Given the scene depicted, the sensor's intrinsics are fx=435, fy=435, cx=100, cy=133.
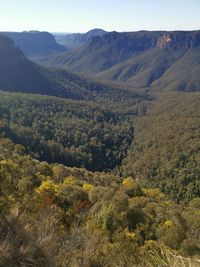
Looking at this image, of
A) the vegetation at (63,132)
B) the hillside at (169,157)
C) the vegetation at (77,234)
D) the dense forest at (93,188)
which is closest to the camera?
the vegetation at (77,234)

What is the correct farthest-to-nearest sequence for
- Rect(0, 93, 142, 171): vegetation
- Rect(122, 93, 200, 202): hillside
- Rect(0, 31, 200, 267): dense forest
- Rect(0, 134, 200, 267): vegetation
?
1. Rect(0, 93, 142, 171): vegetation
2. Rect(122, 93, 200, 202): hillside
3. Rect(0, 31, 200, 267): dense forest
4. Rect(0, 134, 200, 267): vegetation

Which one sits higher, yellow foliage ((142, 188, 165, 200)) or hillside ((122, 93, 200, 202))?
yellow foliage ((142, 188, 165, 200))

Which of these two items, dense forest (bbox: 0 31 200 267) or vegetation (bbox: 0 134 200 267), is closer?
vegetation (bbox: 0 134 200 267)

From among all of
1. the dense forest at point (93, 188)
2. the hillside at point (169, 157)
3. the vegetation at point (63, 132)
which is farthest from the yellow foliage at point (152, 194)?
the vegetation at point (63, 132)

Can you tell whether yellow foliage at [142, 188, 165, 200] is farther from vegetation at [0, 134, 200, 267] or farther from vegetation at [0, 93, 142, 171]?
vegetation at [0, 93, 142, 171]

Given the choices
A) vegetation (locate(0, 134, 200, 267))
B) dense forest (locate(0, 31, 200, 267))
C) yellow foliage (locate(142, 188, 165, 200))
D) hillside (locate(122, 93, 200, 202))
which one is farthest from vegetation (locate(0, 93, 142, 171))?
vegetation (locate(0, 134, 200, 267))

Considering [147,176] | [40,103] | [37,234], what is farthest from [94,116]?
[37,234]

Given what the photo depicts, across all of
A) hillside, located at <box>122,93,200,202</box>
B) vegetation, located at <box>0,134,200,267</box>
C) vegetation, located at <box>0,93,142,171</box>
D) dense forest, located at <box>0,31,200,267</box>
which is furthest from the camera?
vegetation, located at <box>0,93,142,171</box>

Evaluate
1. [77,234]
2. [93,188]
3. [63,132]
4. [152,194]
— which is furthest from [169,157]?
[77,234]

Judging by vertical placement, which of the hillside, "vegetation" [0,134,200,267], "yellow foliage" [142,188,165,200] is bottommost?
the hillside

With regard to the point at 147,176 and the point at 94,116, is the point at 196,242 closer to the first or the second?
the point at 147,176

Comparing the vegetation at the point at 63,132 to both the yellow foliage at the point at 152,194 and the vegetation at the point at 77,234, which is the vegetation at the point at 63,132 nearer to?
the yellow foliage at the point at 152,194
